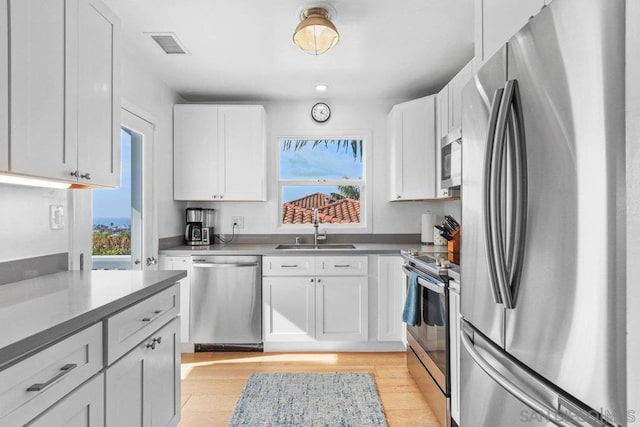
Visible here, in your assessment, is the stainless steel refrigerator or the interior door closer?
the stainless steel refrigerator

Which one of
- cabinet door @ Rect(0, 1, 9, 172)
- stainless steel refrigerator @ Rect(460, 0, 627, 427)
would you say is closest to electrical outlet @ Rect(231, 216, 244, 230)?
cabinet door @ Rect(0, 1, 9, 172)

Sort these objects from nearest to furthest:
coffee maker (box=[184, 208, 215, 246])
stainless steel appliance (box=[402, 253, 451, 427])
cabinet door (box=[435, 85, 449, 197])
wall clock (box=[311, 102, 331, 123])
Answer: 1. stainless steel appliance (box=[402, 253, 451, 427])
2. cabinet door (box=[435, 85, 449, 197])
3. coffee maker (box=[184, 208, 215, 246])
4. wall clock (box=[311, 102, 331, 123])

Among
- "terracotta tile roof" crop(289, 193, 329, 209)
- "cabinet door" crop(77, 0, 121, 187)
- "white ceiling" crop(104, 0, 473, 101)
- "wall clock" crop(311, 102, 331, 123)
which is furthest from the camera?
"terracotta tile roof" crop(289, 193, 329, 209)

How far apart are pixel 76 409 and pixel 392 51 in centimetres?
268

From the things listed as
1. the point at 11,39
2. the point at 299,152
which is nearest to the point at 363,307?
the point at 299,152

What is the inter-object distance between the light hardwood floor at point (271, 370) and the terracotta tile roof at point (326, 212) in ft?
4.31

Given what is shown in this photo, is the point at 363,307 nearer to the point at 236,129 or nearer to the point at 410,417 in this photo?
the point at 410,417

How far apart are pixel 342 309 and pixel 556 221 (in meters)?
2.56

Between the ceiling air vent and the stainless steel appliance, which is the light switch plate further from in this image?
the stainless steel appliance

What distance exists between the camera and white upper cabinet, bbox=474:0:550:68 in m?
1.07

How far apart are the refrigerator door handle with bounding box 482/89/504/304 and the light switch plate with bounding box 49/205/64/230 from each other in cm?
196

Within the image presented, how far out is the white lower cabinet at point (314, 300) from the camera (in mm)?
3180

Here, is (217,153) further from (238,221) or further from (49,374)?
(49,374)

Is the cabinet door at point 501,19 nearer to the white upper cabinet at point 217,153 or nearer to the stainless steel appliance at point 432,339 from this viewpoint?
the stainless steel appliance at point 432,339
